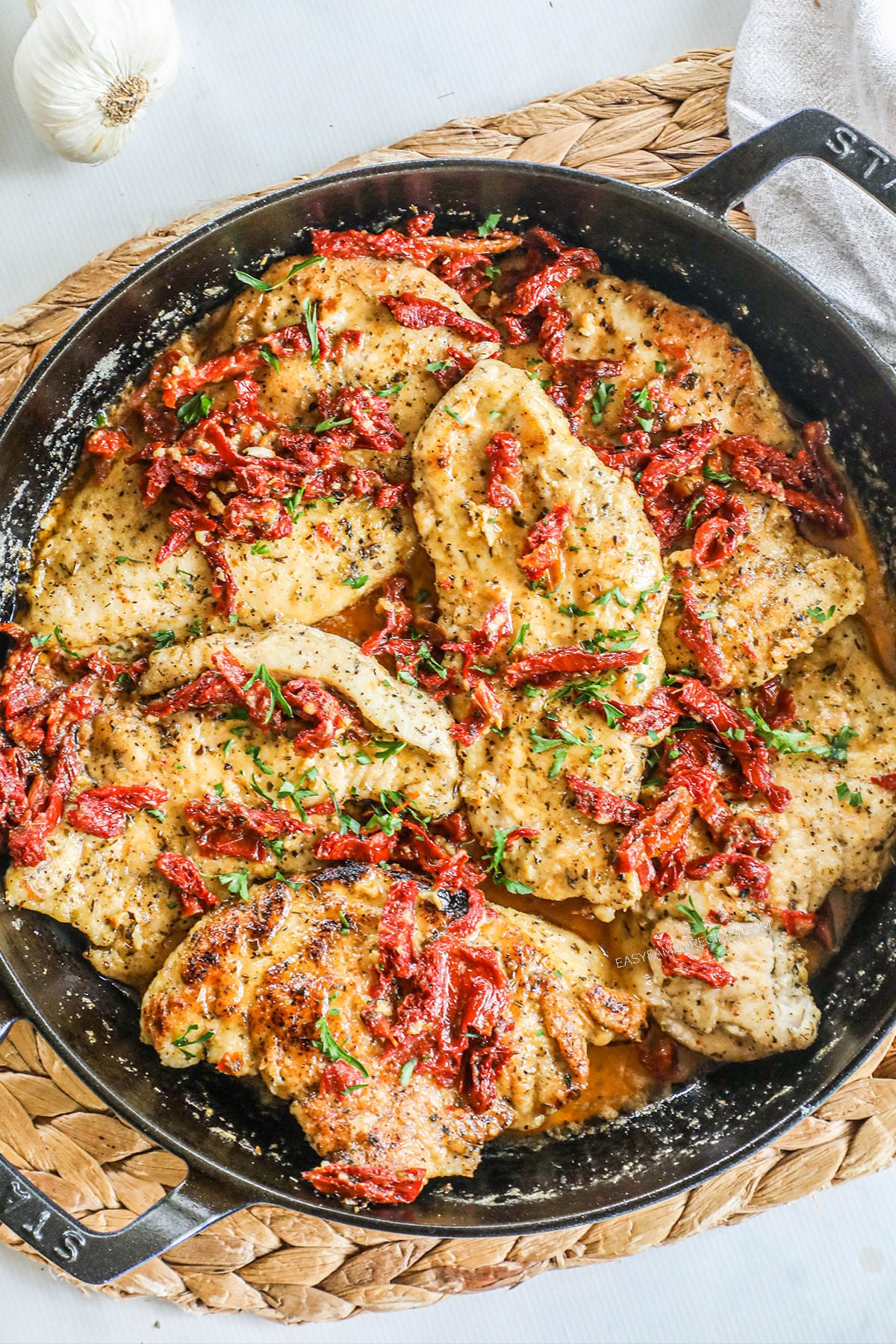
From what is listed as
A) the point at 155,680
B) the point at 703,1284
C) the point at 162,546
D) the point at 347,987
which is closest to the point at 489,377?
the point at 162,546

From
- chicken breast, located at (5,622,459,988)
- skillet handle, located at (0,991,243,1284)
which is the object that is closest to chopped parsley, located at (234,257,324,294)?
chicken breast, located at (5,622,459,988)

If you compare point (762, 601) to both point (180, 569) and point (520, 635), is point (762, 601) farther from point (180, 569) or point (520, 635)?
point (180, 569)

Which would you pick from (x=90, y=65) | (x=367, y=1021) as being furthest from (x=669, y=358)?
(x=367, y=1021)

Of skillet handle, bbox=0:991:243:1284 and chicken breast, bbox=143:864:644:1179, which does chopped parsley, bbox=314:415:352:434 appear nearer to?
chicken breast, bbox=143:864:644:1179

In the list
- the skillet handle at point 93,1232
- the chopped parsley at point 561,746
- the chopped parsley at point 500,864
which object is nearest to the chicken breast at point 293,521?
the chopped parsley at point 561,746

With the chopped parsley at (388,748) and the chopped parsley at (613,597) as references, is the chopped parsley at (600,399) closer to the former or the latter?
the chopped parsley at (613,597)

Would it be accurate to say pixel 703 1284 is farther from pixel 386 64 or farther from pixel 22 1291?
pixel 386 64
